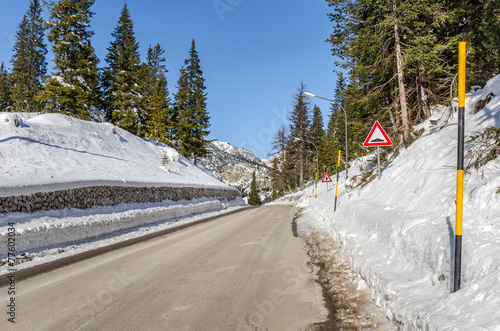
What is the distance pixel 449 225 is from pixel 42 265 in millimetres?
8457

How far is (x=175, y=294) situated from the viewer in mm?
4430

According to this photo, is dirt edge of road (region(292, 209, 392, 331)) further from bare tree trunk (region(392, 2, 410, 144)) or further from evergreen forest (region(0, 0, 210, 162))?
evergreen forest (region(0, 0, 210, 162))

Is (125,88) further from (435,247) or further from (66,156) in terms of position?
(435,247)

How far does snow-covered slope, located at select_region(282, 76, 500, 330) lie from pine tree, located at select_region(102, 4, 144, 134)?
3128 centimetres

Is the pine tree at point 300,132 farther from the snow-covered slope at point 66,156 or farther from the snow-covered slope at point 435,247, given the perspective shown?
the snow-covered slope at point 435,247

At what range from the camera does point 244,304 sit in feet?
13.3

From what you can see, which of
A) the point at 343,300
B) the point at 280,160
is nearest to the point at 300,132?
the point at 280,160

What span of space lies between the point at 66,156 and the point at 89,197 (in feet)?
17.1

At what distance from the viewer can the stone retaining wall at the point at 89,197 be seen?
884cm

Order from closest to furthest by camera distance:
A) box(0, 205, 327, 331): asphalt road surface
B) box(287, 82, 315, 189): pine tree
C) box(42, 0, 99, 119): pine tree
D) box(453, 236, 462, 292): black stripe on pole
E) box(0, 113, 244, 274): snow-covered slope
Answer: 1. box(453, 236, 462, 292): black stripe on pole
2. box(0, 205, 327, 331): asphalt road surface
3. box(0, 113, 244, 274): snow-covered slope
4. box(42, 0, 99, 119): pine tree
5. box(287, 82, 315, 189): pine tree

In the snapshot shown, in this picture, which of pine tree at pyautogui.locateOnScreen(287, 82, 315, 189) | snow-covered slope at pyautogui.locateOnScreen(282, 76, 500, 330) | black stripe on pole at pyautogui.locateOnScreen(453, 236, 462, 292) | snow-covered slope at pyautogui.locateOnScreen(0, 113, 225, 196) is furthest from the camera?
pine tree at pyautogui.locateOnScreen(287, 82, 315, 189)

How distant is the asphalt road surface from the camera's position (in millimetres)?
3527

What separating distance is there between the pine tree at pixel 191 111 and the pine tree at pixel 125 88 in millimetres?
6397

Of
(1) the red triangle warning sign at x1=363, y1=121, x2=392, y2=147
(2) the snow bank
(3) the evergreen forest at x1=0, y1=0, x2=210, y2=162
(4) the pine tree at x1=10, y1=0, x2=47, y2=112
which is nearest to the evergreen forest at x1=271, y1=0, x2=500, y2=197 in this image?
(1) the red triangle warning sign at x1=363, y1=121, x2=392, y2=147
